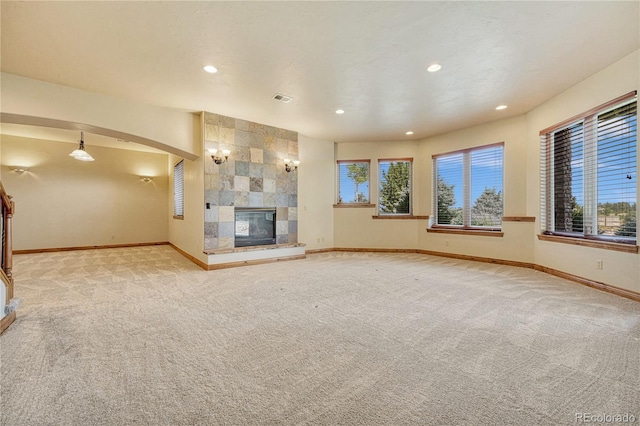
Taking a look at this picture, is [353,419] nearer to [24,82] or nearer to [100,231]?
[24,82]

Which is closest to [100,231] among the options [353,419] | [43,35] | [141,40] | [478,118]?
[43,35]

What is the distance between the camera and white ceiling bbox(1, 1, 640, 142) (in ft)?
7.92

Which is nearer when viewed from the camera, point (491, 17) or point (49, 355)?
point (49, 355)

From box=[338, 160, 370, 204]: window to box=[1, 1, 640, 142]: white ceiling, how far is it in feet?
8.50

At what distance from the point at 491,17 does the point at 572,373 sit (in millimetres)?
2962

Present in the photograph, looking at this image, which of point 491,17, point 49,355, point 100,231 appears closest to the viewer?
point 49,355

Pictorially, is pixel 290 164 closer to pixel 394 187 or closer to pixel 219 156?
pixel 219 156

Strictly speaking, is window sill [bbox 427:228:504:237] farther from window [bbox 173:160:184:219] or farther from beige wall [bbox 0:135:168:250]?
beige wall [bbox 0:135:168:250]

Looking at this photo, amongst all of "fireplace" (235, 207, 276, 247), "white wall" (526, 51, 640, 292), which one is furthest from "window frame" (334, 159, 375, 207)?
"white wall" (526, 51, 640, 292)

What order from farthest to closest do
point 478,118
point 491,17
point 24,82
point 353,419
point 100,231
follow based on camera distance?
point 100,231
point 478,118
point 24,82
point 491,17
point 353,419

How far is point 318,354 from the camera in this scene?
1.97 metres

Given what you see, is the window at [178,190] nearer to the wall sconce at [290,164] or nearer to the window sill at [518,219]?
the wall sconce at [290,164]

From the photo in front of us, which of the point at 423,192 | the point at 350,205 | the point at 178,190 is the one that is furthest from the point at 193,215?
the point at 423,192

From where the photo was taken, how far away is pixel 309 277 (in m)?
4.30
